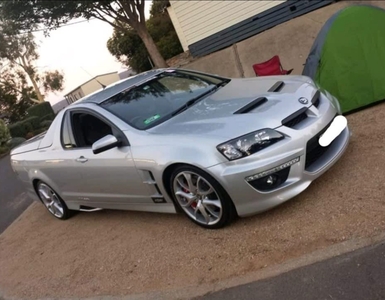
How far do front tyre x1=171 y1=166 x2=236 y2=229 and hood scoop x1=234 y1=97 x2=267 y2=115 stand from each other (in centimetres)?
68

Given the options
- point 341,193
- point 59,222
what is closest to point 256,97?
point 341,193

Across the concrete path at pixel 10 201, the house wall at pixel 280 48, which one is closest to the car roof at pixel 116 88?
the concrete path at pixel 10 201

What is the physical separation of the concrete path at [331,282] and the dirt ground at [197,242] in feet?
0.61

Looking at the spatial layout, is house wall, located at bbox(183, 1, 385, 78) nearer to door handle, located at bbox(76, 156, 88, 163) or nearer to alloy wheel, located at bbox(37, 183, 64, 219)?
alloy wheel, located at bbox(37, 183, 64, 219)

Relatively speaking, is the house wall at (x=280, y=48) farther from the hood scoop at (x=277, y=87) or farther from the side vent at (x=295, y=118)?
the side vent at (x=295, y=118)

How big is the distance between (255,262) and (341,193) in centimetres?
107

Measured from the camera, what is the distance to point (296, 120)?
12.2 feet

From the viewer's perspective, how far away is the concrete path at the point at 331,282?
2617mm

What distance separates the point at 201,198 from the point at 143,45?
17650 mm

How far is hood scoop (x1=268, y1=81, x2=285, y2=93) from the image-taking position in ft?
13.8

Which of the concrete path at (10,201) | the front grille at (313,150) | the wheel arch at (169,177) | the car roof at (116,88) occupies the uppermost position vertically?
the car roof at (116,88)

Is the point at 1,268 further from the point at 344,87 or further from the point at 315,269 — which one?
the point at 344,87

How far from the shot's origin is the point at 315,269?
2.92 m

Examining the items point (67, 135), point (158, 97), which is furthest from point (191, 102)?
point (67, 135)
